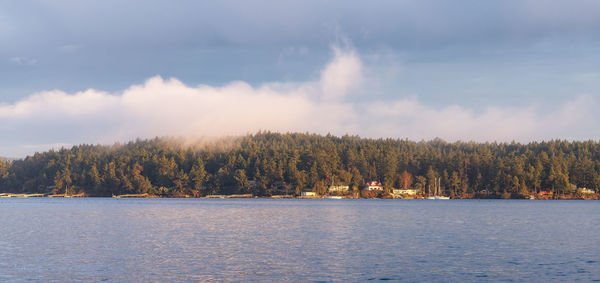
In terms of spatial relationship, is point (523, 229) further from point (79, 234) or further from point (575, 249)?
point (79, 234)

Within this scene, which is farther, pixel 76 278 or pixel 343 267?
pixel 343 267

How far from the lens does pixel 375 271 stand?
4034cm

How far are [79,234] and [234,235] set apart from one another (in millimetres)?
18965

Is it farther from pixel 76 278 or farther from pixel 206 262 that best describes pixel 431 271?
pixel 76 278

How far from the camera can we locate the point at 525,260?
153 feet

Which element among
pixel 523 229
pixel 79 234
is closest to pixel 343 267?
pixel 79 234

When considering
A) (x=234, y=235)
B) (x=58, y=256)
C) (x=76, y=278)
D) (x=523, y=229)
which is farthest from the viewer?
(x=523, y=229)

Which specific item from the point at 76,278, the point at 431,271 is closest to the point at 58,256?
the point at 76,278

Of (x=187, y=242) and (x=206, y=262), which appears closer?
(x=206, y=262)

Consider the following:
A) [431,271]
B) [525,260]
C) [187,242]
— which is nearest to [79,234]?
[187,242]

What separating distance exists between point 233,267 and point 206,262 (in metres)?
3.37

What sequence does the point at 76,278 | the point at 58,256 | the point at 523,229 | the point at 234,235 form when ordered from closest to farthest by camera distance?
the point at 76,278
the point at 58,256
the point at 234,235
the point at 523,229

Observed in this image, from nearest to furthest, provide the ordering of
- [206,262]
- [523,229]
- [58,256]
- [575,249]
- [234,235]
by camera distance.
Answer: [206,262] → [58,256] → [575,249] → [234,235] → [523,229]

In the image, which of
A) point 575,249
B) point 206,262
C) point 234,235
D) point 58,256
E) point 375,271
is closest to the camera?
point 375,271
